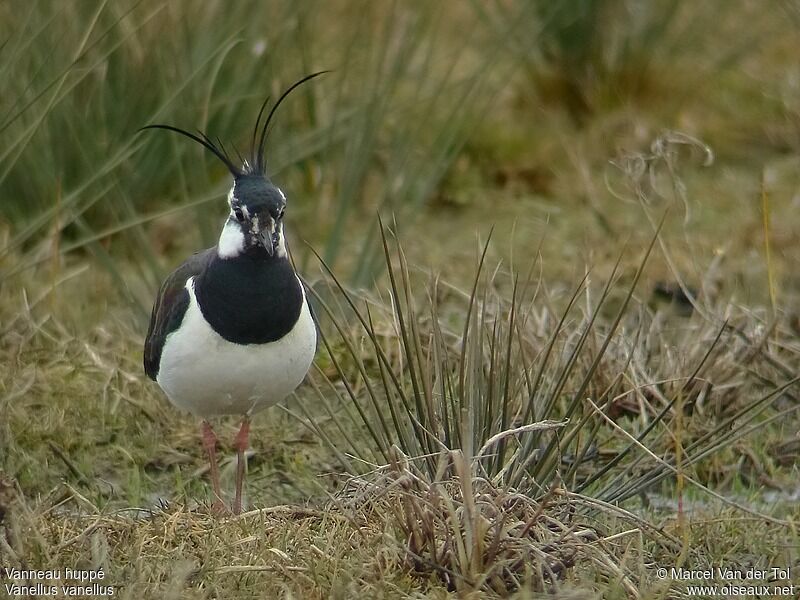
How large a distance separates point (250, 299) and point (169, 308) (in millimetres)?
307

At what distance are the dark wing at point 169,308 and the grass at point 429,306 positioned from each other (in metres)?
0.37

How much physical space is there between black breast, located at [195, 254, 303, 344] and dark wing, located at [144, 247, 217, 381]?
0.09 m

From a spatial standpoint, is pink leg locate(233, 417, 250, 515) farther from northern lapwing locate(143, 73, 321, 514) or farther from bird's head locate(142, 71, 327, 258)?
bird's head locate(142, 71, 327, 258)

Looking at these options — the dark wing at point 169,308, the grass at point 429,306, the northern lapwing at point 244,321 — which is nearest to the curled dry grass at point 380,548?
the grass at point 429,306

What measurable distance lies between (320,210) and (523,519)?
280 cm

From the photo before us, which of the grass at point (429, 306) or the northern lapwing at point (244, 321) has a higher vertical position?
the northern lapwing at point (244, 321)

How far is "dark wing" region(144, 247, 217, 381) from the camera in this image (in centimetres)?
337

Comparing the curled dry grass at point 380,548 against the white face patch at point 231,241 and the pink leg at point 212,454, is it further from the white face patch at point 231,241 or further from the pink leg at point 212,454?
the white face patch at point 231,241

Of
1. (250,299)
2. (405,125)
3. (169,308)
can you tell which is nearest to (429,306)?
(250,299)

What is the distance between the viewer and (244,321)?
322cm

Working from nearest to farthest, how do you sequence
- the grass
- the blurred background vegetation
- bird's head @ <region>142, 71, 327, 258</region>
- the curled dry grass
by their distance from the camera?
the curled dry grass → the grass → bird's head @ <region>142, 71, 327, 258</region> → the blurred background vegetation

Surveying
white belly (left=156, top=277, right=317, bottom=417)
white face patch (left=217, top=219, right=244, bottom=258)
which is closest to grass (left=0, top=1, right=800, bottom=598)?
white belly (left=156, top=277, right=317, bottom=417)

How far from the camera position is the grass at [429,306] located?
9.32 ft

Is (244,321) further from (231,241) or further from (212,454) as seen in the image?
(212,454)
